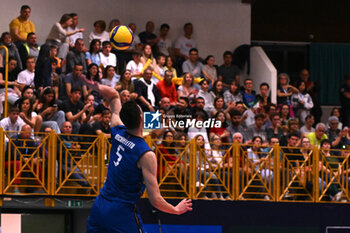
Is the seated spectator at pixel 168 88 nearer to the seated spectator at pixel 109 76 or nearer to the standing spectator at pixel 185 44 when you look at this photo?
the seated spectator at pixel 109 76

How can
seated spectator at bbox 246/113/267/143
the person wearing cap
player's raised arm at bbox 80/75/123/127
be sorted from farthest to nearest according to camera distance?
the person wearing cap
seated spectator at bbox 246/113/267/143
player's raised arm at bbox 80/75/123/127

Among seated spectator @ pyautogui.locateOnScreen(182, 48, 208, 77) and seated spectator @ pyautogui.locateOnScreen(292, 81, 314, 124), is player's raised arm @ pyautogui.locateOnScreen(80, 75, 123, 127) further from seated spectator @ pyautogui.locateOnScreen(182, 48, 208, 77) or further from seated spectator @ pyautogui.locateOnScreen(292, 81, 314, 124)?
seated spectator @ pyautogui.locateOnScreen(292, 81, 314, 124)

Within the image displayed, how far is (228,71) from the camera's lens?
66.7 ft

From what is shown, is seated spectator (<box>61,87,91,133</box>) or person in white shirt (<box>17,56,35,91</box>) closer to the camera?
seated spectator (<box>61,87,91,133</box>)

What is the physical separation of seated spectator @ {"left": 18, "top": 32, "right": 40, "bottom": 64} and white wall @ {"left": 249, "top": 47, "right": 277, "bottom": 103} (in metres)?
6.62

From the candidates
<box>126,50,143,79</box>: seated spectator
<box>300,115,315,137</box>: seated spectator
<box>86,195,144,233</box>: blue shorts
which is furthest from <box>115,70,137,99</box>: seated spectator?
<box>86,195,144,233</box>: blue shorts

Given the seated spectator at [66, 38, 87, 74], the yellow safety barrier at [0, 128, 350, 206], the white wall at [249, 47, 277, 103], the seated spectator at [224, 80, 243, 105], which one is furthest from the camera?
the white wall at [249, 47, 277, 103]

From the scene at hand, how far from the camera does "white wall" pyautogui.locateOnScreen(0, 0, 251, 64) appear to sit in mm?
20875

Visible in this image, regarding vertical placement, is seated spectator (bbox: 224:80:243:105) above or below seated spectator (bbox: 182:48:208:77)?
below

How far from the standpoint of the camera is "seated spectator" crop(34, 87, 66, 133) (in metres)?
14.1

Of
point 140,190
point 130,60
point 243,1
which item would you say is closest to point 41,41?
point 130,60

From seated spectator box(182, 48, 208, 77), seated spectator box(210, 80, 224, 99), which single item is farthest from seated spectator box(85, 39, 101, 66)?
seated spectator box(210, 80, 224, 99)

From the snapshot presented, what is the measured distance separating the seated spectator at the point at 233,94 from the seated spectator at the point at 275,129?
1345 mm

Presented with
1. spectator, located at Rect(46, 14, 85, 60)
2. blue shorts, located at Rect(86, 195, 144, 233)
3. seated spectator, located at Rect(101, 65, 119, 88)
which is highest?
spectator, located at Rect(46, 14, 85, 60)
